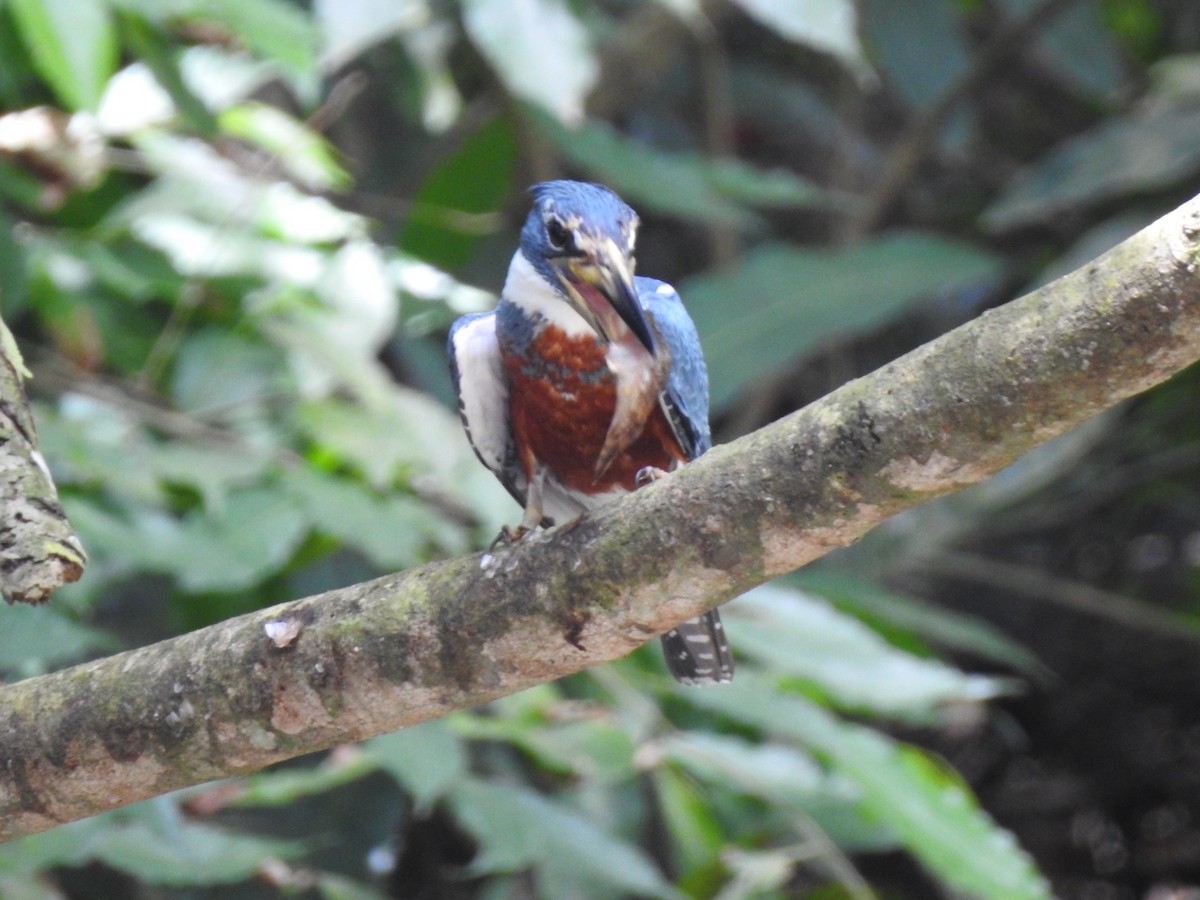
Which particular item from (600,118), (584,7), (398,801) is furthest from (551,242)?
(600,118)

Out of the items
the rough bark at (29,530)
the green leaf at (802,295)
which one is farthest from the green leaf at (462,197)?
the rough bark at (29,530)

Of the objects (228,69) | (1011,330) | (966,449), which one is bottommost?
(228,69)

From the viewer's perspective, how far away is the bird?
2234 mm

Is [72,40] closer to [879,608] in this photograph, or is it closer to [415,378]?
[415,378]

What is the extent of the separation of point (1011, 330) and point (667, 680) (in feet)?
6.52

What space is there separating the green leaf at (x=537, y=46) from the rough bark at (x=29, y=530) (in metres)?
1.40

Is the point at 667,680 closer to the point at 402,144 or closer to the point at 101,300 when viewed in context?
the point at 101,300

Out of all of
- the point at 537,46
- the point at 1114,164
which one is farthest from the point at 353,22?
the point at 1114,164

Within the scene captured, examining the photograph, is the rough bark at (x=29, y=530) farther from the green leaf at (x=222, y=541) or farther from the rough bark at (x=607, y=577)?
the green leaf at (x=222, y=541)

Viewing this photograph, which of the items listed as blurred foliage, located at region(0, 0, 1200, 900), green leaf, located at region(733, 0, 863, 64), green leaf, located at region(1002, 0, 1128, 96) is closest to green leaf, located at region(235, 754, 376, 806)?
blurred foliage, located at region(0, 0, 1200, 900)

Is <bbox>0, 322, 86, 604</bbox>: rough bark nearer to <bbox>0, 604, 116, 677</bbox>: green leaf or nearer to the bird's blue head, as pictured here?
<bbox>0, 604, 116, 677</bbox>: green leaf

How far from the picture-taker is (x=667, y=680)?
10.6ft

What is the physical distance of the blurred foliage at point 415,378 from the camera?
106 inches

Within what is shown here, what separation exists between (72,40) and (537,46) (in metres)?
0.86
